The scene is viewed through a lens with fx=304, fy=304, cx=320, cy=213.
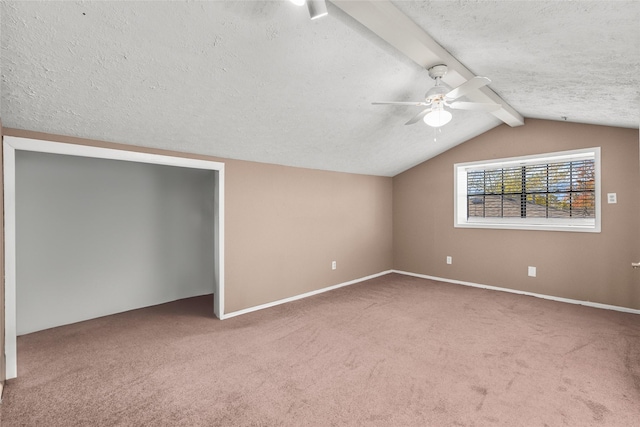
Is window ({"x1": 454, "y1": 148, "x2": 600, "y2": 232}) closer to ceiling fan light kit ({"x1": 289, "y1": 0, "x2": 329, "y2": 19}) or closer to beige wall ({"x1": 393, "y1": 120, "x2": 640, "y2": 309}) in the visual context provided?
beige wall ({"x1": 393, "y1": 120, "x2": 640, "y2": 309})

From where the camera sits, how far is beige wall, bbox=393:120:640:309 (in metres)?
3.64

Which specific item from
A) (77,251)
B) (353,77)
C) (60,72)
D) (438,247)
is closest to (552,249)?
(438,247)

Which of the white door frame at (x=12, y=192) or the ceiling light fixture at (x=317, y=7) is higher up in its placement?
the ceiling light fixture at (x=317, y=7)

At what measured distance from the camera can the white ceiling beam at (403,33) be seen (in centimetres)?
176

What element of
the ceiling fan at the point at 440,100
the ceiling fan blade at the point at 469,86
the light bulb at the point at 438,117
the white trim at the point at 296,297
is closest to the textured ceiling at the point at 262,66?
the ceiling fan at the point at 440,100

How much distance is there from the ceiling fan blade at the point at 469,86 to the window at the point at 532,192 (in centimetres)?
271

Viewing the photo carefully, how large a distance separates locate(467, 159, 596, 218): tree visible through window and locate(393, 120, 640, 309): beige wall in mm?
287

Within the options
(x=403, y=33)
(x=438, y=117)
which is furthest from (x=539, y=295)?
(x=403, y=33)

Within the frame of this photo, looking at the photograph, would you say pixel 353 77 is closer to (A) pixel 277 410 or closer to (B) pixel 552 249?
(A) pixel 277 410

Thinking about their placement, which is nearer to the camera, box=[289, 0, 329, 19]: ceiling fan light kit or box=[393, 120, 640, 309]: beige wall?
box=[289, 0, 329, 19]: ceiling fan light kit

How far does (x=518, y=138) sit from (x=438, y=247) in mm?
2037

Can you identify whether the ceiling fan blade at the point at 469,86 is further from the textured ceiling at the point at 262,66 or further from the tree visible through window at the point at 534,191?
the tree visible through window at the point at 534,191

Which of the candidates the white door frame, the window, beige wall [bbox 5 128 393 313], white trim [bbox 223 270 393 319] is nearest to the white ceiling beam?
beige wall [bbox 5 128 393 313]

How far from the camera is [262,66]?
7.04ft
